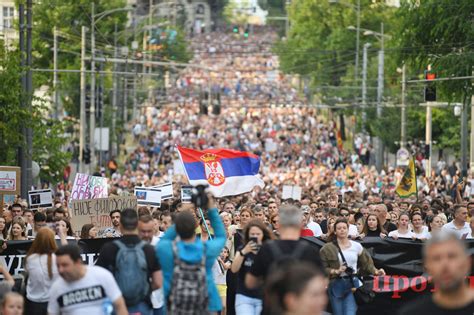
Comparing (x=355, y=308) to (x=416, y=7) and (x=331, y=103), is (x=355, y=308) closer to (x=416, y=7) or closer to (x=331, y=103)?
(x=416, y=7)

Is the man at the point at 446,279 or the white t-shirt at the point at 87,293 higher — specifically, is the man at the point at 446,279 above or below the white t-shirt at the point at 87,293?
above

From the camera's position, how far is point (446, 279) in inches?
351

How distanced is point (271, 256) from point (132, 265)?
1136 mm

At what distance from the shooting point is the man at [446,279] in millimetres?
8914

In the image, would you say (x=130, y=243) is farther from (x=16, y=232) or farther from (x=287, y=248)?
(x=16, y=232)

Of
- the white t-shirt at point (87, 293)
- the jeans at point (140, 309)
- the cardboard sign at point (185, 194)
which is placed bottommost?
the cardboard sign at point (185, 194)

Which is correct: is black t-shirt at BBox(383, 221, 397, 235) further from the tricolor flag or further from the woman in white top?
the tricolor flag

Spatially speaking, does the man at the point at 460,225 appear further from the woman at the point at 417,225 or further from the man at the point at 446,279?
the man at the point at 446,279

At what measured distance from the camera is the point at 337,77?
97125mm

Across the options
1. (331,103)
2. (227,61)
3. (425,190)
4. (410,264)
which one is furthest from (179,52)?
(410,264)

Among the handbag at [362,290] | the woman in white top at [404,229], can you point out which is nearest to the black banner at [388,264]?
the handbag at [362,290]

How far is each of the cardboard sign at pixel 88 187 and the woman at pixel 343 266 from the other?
11.5 meters

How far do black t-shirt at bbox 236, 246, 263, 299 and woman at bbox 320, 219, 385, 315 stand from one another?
4.28 ft

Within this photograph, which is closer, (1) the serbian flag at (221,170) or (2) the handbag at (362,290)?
(2) the handbag at (362,290)
